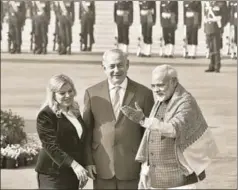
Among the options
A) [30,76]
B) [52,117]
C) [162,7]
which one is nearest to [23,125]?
[30,76]

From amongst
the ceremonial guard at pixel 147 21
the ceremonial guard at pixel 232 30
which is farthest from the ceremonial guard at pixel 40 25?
the ceremonial guard at pixel 232 30

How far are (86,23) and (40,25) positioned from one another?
19.7 inches

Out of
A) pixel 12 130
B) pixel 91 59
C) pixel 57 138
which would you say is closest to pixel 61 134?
pixel 57 138

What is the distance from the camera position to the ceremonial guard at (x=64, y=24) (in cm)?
851

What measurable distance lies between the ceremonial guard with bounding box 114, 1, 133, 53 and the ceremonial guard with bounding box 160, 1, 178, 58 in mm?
338

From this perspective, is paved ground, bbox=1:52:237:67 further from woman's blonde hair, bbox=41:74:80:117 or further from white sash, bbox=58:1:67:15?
woman's blonde hair, bbox=41:74:80:117

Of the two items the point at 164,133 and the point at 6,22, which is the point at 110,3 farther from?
the point at 164,133

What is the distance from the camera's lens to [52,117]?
212 inches

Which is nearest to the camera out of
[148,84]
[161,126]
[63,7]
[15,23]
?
[161,126]

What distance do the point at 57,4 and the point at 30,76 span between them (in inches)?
32.0

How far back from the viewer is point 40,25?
871 centimetres

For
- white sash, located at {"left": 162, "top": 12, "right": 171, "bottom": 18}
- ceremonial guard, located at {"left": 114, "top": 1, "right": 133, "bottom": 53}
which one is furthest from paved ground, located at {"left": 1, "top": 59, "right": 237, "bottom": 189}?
white sash, located at {"left": 162, "top": 12, "right": 171, "bottom": 18}

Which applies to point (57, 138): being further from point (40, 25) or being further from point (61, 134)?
point (40, 25)

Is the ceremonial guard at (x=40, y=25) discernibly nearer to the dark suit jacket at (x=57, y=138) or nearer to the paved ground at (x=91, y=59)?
the paved ground at (x=91, y=59)
